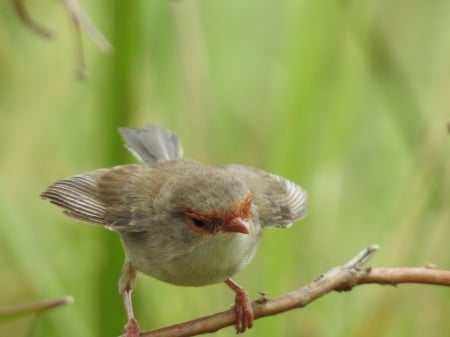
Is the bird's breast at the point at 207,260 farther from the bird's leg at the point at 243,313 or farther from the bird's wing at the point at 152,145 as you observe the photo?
the bird's wing at the point at 152,145

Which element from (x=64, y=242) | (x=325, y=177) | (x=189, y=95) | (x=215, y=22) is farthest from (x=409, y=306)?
(x=215, y=22)

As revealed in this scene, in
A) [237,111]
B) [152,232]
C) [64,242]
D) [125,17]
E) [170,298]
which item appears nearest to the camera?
[152,232]

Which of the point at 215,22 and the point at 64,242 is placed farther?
the point at 215,22

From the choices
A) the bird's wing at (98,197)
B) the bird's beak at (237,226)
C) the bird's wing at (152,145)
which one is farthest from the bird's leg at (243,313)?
the bird's wing at (152,145)

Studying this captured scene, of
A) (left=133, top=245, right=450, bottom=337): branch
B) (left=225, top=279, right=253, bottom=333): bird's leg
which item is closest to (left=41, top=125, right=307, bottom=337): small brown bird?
(left=225, top=279, right=253, bottom=333): bird's leg

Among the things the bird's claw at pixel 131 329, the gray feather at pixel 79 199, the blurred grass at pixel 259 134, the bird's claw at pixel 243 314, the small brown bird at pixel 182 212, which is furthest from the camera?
the blurred grass at pixel 259 134

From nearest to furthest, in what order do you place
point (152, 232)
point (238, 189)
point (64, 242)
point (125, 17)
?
point (238, 189), point (152, 232), point (125, 17), point (64, 242)

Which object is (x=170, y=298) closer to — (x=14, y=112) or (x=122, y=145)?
(x=122, y=145)
